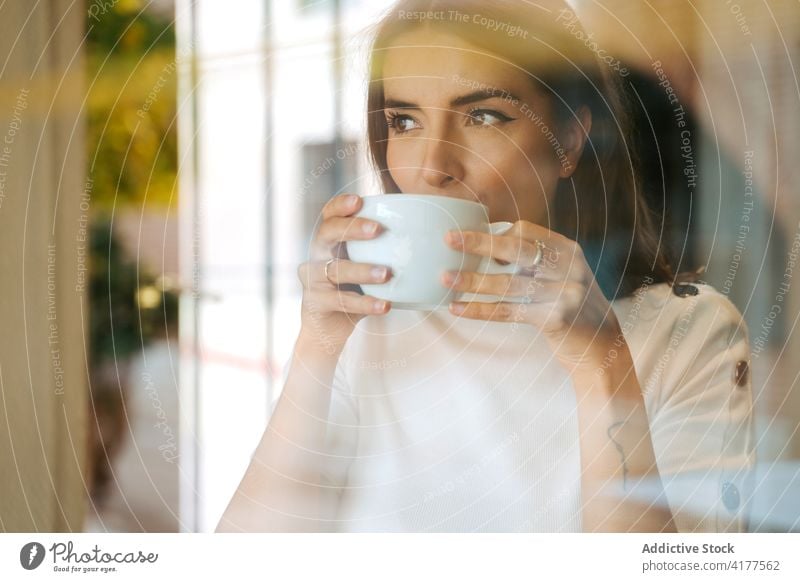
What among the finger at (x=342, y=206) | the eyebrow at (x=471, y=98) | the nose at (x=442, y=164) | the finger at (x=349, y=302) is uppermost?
the eyebrow at (x=471, y=98)

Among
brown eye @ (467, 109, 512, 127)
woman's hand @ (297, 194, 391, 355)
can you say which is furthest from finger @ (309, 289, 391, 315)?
brown eye @ (467, 109, 512, 127)

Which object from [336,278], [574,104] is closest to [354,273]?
[336,278]

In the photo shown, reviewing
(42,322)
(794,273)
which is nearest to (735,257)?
(794,273)

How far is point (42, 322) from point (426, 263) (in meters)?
0.20

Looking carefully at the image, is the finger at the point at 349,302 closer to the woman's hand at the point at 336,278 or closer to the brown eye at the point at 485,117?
the woman's hand at the point at 336,278

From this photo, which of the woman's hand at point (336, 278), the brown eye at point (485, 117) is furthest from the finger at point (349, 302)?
the brown eye at point (485, 117)

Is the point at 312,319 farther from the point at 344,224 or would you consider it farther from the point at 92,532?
the point at 92,532

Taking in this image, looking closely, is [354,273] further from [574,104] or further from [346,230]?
[574,104]

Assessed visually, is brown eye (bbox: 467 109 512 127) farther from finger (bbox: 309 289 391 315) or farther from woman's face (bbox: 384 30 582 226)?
finger (bbox: 309 289 391 315)

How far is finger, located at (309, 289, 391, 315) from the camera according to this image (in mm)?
339

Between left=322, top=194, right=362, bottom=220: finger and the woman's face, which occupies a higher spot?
the woman's face

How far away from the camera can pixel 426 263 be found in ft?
1.05

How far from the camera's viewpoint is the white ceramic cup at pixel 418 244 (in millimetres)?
312

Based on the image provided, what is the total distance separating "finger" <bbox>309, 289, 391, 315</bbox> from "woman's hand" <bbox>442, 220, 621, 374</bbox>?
4 cm
